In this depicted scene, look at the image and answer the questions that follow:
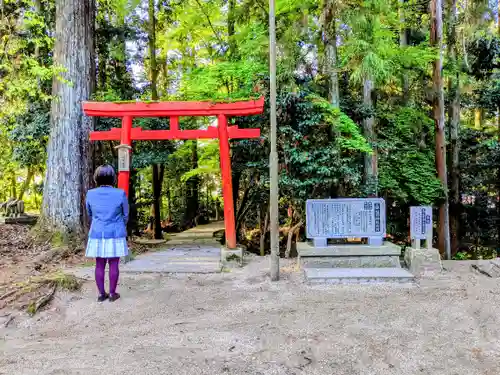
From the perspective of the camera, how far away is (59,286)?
193 inches

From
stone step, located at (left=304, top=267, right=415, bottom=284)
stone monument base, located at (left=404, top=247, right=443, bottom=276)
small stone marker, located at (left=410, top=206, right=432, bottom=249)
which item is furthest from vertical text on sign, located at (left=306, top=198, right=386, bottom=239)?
stone step, located at (left=304, top=267, right=415, bottom=284)

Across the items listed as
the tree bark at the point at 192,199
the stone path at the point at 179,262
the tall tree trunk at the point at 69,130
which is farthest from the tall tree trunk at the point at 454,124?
the tall tree trunk at the point at 69,130

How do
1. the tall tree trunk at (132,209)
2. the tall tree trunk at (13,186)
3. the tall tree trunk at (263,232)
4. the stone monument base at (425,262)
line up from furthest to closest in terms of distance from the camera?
the tall tree trunk at (13,186) → the tall tree trunk at (132,209) → the tall tree trunk at (263,232) → the stone monument base at (425,262)

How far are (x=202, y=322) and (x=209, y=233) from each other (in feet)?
28.3

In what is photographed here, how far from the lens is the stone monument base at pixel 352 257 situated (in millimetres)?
6347

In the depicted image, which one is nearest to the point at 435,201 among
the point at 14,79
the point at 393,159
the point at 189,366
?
the point at 393,159

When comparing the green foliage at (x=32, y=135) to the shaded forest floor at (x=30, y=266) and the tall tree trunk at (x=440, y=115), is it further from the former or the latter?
the tall tree trunk at (x=440, y=115)

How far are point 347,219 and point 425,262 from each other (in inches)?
57.2

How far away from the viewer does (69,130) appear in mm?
7410

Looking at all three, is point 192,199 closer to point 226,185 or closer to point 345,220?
point 226,185

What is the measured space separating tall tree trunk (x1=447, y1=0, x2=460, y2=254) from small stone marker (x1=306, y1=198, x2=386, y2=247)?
658cm

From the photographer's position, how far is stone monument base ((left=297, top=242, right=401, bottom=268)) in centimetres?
635

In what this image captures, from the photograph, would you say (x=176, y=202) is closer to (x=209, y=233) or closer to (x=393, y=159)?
(x=209, y=233)

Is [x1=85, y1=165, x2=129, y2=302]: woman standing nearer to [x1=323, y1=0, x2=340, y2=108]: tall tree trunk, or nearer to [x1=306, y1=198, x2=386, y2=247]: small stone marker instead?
[x1=306, y1=198, x2=386, y2=247]: small stone marker
